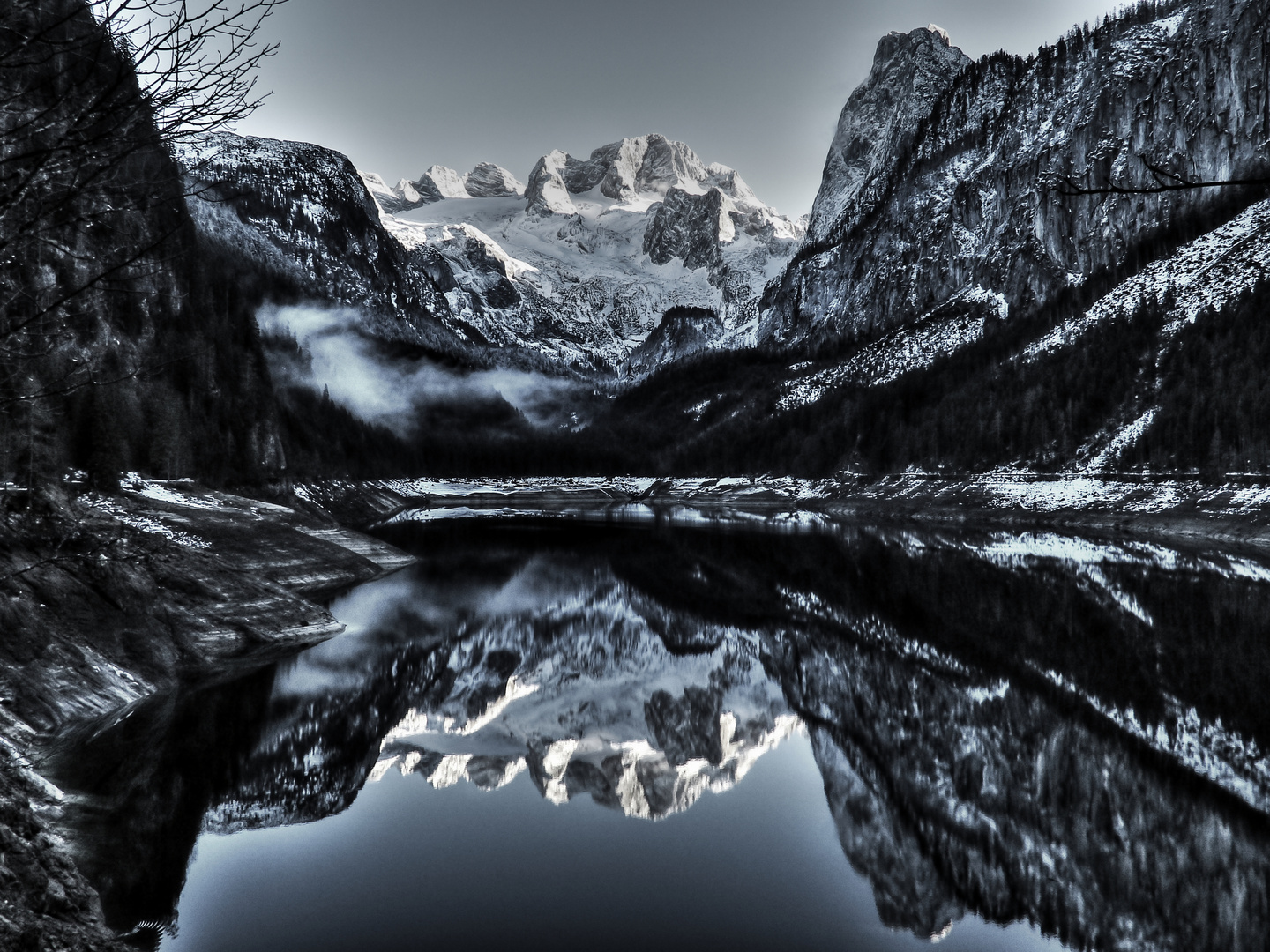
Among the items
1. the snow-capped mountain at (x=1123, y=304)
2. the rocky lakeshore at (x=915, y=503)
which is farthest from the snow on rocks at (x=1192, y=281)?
the rocky lakeshore at (x=915, y=503)

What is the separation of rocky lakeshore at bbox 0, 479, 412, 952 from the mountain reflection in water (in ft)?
3.45

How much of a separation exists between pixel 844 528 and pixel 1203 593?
53.7 metres

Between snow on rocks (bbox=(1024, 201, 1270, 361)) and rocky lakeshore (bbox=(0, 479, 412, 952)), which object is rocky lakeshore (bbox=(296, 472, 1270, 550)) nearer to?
snow on rocks (bbox=(1024, 201, 1270, 361))

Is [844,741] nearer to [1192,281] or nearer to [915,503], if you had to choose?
[915,503]

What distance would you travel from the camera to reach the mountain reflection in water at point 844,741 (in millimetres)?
10945

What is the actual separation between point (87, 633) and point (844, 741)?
1851cm

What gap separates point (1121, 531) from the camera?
73375mm

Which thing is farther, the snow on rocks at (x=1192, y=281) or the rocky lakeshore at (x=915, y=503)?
the snow on rocks at (x=1192, y=281)

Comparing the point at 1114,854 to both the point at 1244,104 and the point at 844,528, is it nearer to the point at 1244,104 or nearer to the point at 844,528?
the point at 844,528

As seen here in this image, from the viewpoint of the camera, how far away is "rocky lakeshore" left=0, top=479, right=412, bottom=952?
8.49m

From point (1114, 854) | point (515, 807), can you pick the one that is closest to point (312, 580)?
point (515, 807)

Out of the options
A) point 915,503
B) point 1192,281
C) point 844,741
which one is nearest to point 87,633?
point 844,741

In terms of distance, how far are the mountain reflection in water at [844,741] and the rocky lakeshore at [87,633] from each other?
1051 mm

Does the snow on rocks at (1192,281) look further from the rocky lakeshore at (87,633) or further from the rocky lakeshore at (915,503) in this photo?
the rocky lakeshore at (87,633)
